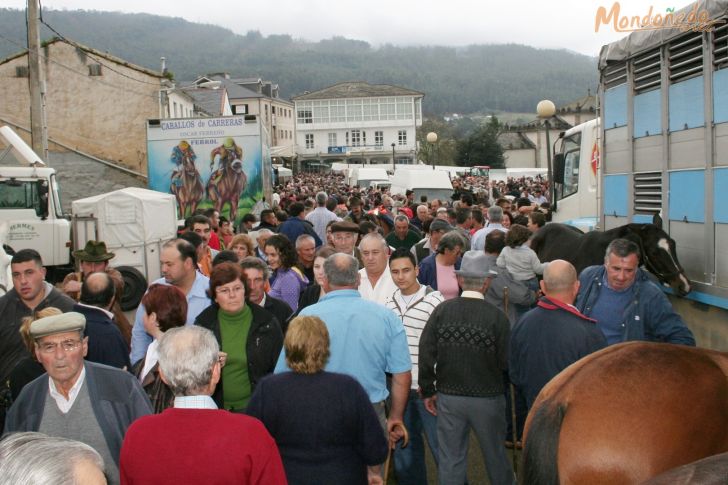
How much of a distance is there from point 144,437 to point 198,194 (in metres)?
14.9

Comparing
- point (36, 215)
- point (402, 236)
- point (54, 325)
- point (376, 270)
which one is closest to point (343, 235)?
point (376, 270)

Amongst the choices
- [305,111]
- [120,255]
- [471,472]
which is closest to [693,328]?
[471,472]

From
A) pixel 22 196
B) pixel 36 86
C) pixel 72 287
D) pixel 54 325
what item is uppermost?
pixel 36 86

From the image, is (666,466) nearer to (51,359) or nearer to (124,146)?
(51,359)

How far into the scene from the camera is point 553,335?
4855 mm

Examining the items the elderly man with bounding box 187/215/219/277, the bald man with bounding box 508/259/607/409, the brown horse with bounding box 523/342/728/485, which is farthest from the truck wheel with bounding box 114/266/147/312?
the brown horse with bounding box 523/342/728/485

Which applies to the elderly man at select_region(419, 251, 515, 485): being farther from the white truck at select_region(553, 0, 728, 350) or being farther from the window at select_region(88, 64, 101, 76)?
the window at select_region(88, 64, 101, 76)

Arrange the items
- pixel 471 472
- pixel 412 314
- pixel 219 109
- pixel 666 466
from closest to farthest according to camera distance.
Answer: pixel 666 466 → pixel 412 314 → pixel 471 472 → pixel 219 109

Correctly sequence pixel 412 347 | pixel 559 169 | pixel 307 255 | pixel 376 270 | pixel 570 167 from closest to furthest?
1. pixel 412 347
2. pixel 376 270
3. pixel 307 255
4. pixel 559 169
5. pixel 570 167

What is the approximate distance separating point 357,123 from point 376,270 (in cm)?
9983

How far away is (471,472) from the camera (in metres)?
6.31

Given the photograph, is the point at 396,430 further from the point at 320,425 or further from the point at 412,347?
the point at 320,425

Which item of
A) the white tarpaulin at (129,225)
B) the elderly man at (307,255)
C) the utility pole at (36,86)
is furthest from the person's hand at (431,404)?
the utility pole at (36,86)

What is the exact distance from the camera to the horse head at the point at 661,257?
643cm
